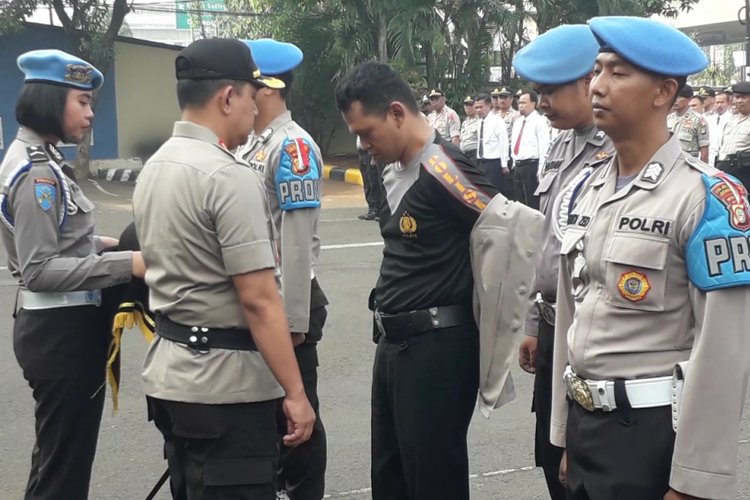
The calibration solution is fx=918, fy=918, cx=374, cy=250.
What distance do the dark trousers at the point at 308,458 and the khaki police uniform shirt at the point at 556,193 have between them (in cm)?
88

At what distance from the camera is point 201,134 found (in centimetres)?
260

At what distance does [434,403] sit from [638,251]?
1.23 metres

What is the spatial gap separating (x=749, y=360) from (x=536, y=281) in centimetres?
136

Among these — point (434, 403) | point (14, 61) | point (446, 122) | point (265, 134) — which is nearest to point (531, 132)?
point (446, 122)

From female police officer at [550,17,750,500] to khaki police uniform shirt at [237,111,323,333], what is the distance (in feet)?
4.30

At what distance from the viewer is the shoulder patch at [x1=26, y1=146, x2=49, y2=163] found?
3170 mm

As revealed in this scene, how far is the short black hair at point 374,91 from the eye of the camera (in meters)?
3.12

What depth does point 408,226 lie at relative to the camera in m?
3.14

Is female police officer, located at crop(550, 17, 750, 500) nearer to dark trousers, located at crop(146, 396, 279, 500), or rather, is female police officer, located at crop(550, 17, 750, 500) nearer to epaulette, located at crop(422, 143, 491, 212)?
epaulette, located at crop(422, 143, 491, 212)

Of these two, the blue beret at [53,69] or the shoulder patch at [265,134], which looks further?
the shoulder patch at [265,134]

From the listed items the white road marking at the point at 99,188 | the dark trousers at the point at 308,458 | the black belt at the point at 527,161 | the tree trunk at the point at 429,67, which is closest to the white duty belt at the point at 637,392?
the dark trousers at the point at 308,458

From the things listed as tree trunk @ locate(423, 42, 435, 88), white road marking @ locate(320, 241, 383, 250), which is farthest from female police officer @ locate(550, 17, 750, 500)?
tree trunk @ locate(423, 42, 435, 88)

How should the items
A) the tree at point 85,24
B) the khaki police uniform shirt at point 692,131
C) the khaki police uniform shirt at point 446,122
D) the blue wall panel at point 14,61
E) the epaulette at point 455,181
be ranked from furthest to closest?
the blue wall panel at point 14,61
the tree at point 85,24
the khaki police uniform shirt at point 446,122
the khaki police uniform shirt at point 692,131
the epaulette at point 455,181

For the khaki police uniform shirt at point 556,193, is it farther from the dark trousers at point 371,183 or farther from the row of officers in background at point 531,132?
the dark trousers at point 371,183
